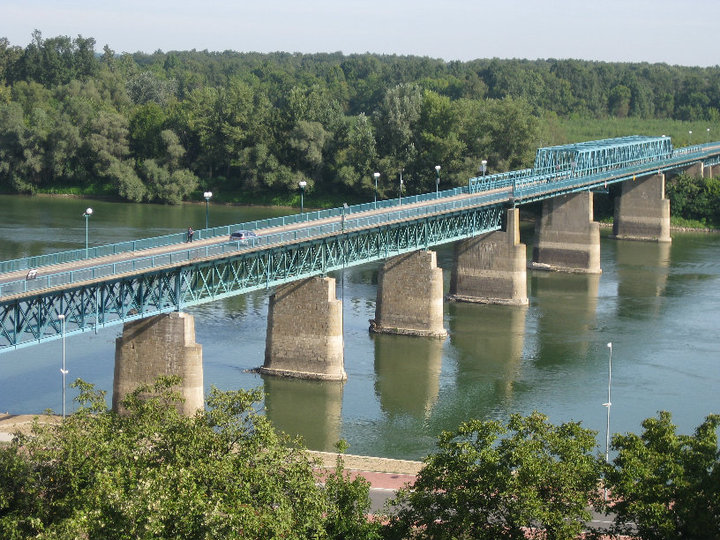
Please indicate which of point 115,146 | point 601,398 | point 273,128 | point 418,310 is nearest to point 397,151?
point 273,128

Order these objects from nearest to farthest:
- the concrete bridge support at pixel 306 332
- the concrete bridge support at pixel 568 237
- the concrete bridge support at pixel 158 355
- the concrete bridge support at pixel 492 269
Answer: the concrete bridge support at pixel 158 355
the concrete bridge support at pixel 306 332
the concrete bridge support at pixel 492 269
the concrete bridge support at pixel 568 237

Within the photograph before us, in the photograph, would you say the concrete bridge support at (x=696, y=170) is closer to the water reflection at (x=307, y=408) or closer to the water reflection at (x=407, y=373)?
the water reflection at (x=407, y=373)

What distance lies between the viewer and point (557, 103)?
646 feet

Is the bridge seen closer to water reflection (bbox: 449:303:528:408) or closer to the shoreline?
water reflection (bbox: 449:303:528:408)

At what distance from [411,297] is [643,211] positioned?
161ft

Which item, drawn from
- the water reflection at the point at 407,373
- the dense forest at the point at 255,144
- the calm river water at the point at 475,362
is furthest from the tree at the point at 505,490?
the dense forest at the point at 255,144

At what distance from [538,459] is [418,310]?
125 feet

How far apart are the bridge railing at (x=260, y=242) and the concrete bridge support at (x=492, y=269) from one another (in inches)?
106

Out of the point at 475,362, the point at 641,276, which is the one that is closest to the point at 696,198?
the point at 641,276

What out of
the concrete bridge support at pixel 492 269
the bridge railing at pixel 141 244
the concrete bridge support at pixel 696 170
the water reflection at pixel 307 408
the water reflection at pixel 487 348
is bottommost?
the water reflection at pixel 307 408

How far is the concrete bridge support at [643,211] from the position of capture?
109375mm

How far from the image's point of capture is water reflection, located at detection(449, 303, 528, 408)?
57.5 metres

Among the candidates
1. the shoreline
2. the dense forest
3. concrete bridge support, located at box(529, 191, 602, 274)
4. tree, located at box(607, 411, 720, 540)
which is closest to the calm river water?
concrete bridge support, located at box(529, 191, 602, 274)

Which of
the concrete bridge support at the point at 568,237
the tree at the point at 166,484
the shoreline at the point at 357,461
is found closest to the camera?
the tree at the point at 166,484
